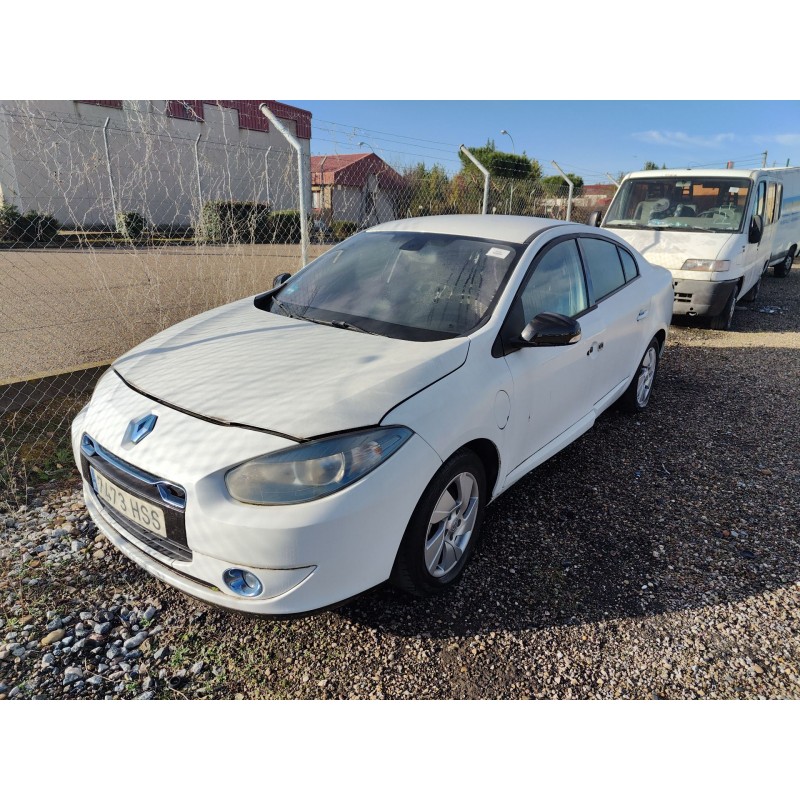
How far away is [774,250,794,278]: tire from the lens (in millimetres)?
12781

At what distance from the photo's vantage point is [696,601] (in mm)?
2592

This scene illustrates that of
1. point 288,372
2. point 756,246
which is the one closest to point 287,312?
point 288,372

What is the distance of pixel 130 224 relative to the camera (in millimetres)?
5535

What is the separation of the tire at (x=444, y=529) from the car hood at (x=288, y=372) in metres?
0.39

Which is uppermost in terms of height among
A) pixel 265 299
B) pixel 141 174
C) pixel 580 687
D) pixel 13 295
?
pixel 141 174

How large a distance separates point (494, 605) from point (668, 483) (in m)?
1.79

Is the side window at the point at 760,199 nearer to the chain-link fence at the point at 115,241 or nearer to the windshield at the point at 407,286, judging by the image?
the chain-link fence at the point at 115,241

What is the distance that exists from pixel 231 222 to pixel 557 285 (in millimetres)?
3768

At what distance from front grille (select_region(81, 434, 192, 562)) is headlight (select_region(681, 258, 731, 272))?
7435mm

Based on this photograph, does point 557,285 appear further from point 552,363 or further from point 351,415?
point 351,415

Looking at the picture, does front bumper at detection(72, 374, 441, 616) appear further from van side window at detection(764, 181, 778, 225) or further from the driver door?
van side window at detection(764, 181, 778, 225)

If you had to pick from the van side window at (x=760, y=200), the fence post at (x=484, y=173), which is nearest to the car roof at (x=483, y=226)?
the fence post at (x=484, y=173)
